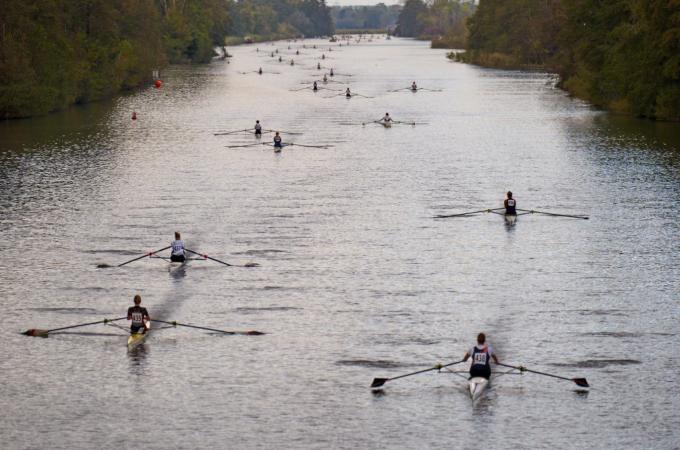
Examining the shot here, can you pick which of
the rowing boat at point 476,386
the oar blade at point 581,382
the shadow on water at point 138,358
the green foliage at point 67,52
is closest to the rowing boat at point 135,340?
the shadow on water at point 138,358

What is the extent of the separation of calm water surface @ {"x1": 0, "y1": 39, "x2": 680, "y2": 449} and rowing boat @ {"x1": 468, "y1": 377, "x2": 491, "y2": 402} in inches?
20.7

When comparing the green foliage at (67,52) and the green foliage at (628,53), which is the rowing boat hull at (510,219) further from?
the green foliage at (67,52)

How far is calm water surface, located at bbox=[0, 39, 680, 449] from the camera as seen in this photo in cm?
3516

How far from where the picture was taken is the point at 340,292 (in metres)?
49.8

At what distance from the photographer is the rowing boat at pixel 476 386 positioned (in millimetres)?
36531

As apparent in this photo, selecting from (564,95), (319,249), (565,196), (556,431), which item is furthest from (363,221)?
(564,95)

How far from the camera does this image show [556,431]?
3409 cm

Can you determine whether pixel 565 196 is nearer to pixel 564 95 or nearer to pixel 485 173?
pixel 485 173

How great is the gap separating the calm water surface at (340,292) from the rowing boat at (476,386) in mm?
526

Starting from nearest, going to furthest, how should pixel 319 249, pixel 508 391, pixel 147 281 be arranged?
pixel 508 391
pixel 147 281
pixel 319 249

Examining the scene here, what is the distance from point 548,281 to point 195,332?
1786 cm

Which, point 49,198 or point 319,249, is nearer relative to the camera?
point 319,249

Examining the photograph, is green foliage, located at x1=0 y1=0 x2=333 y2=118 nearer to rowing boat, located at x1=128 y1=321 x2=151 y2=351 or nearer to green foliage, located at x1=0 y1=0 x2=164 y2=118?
green foliage, located at x1=0 y1=0 x2=164 y2=118

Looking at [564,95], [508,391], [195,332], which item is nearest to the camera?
[508,391]
